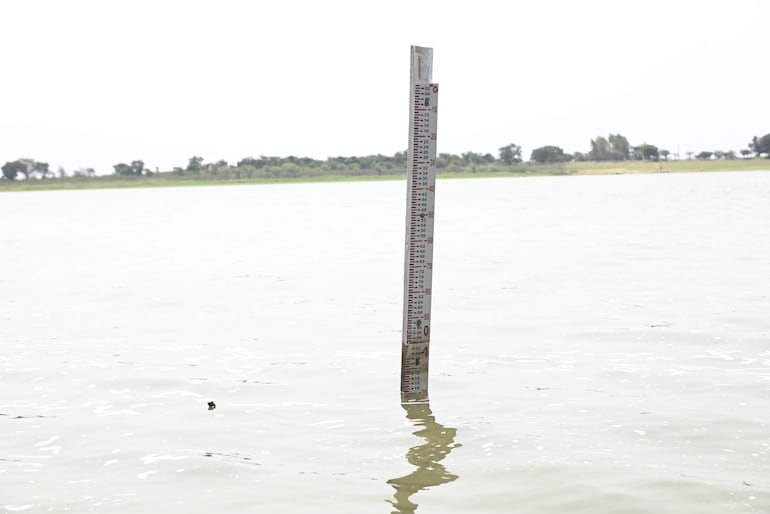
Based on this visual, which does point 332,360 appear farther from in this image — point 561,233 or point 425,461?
point 561,233

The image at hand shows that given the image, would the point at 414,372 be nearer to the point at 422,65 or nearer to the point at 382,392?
the point at 382,392

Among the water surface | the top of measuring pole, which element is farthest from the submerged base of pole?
the top of measuring pole

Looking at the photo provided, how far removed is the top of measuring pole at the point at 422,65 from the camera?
28.8ft

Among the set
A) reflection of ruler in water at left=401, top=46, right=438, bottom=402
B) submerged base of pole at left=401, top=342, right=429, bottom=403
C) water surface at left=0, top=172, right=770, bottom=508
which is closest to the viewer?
water surface at left=0, top=172, right=770, bottom=508

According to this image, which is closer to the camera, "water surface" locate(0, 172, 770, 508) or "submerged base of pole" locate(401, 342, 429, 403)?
"water surface" locate(0, 172, 770, 508)

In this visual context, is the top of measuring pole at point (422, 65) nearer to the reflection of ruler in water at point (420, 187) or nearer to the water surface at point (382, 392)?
the reflection of ruler in water at point (420, 187)

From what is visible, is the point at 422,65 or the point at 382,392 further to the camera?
the point at 382,392

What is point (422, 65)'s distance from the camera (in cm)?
885

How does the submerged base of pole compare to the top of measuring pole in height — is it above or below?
below

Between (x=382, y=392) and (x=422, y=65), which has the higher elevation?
(x=422, y=65)

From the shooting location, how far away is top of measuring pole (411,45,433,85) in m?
8.77

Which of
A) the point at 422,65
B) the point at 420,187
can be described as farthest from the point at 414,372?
the point at 422,65

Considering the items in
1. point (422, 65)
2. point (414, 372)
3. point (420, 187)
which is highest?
point (422, 65)

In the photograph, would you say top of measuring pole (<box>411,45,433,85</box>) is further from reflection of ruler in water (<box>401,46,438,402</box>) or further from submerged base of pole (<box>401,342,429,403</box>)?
submerged base of pole (<box>401,342,429,403</box>)
